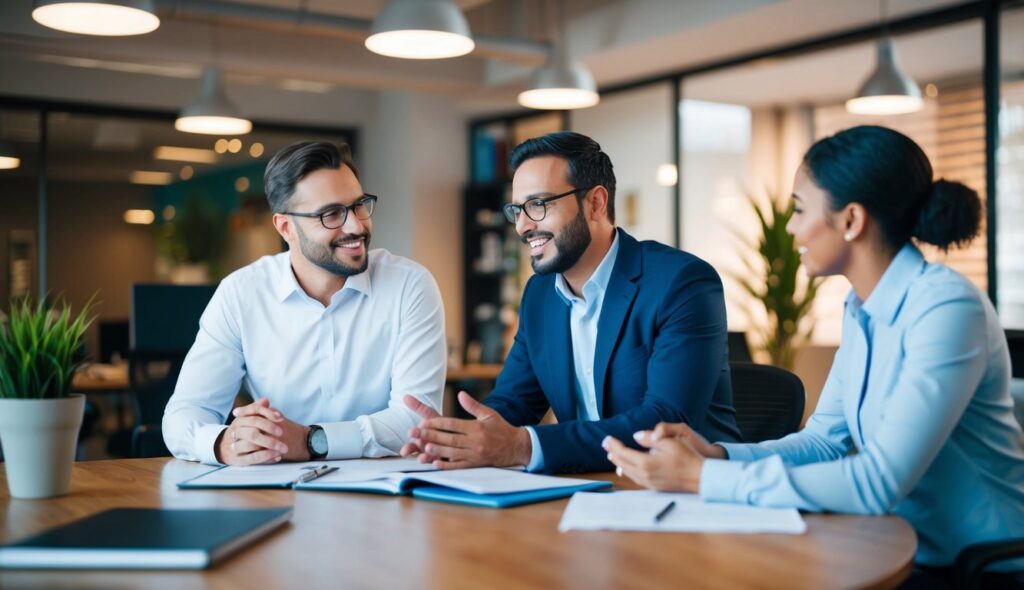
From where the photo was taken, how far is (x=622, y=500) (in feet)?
5.35

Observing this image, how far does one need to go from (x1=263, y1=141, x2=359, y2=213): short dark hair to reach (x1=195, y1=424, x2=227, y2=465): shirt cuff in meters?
0.75

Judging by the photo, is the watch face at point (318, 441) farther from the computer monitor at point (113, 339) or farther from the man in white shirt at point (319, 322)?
the computer monitor at point (113, 339)

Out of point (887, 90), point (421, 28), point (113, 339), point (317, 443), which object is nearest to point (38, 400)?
point (317, 443)

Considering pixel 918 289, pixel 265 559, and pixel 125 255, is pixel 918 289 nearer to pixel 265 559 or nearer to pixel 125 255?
pixel 265 559

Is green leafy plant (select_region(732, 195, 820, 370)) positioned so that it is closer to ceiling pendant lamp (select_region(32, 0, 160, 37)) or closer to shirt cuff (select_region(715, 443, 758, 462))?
ceiling pendant lamp (select_region(32, 0, 160, 37))

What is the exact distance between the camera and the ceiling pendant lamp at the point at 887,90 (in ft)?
15.8

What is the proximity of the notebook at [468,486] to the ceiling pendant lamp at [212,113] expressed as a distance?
14.5ft

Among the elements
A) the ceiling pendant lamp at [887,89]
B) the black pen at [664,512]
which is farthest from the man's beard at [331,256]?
the ceiling pendant lamp at [887,89]

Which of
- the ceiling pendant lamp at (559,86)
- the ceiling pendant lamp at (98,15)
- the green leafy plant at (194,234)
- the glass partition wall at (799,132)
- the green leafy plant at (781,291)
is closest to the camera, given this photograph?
the ceiling pendant lamp at (98,15)

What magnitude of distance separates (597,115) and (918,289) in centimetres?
615

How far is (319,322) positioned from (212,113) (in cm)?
364

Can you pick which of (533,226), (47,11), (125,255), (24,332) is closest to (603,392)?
(533,226)

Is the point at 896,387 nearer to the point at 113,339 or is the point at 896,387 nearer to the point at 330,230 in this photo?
the point at 330,230

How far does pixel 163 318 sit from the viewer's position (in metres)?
3.70
